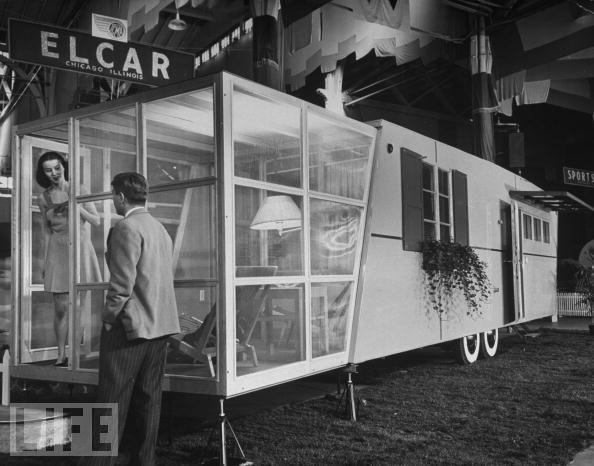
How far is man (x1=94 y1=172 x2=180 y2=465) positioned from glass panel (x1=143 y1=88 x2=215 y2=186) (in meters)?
1.04

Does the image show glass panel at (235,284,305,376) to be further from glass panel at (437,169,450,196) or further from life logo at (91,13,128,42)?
life logo at (91,13,128,42)

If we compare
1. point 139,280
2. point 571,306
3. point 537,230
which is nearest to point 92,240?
point 139,280

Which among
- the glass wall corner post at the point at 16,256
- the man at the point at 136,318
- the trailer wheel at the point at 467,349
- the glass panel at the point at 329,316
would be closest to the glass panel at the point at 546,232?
the trailer wheel at the point at 467,349

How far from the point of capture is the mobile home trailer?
4285 mm

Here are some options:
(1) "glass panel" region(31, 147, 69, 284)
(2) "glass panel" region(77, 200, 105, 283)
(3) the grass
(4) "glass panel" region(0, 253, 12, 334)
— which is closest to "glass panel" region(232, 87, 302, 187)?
(2) "glass panel" region(77, 200, 105, 283)

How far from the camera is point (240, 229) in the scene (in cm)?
438

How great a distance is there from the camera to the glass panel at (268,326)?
442 centimetres

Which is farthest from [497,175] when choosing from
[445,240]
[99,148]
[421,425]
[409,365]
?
[99,148]

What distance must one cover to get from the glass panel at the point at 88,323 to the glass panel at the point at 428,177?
3697mm

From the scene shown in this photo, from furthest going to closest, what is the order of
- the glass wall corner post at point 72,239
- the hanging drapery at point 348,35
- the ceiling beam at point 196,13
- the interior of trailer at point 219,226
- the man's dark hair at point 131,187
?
the ceiling beam at point 196,13 < the hanging drapery at point 348,35 < the glass wall corner post at point 72,239 < the interior of trailer at point 219,226 < the man's dark hair at point 131,187

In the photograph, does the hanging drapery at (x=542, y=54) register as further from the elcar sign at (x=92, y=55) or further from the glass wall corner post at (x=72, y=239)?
the glass wall corner post at (x=72, y=239)

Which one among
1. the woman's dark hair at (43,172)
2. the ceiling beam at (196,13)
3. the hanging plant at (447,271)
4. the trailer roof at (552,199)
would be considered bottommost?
the hanging plant at (447,271)

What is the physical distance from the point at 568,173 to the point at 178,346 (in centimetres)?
1326

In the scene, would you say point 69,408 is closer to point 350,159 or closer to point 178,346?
point 178,346
